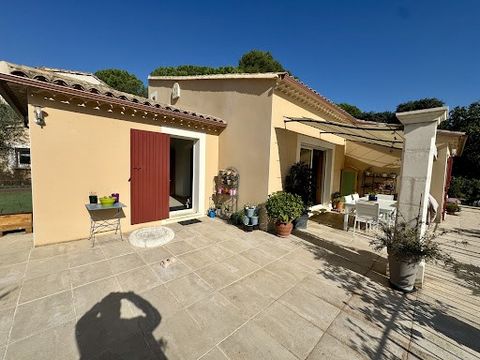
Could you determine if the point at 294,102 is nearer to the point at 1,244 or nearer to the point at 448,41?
the point at 448,41

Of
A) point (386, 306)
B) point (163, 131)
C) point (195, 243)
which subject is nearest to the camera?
point (386, 306)

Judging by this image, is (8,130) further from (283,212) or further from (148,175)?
(283,212)

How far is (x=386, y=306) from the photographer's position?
3.66 metres

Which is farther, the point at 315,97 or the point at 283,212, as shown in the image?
the point at 315,97

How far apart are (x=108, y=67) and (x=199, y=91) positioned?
24.3m

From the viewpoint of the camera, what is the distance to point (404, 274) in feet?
13.4

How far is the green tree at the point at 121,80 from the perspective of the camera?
2556 centimetres

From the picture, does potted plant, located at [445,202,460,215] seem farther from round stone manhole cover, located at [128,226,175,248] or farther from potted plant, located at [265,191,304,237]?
round stone manhole cover, located at [128,226,175,248]

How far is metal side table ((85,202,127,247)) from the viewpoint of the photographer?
20.0 ft

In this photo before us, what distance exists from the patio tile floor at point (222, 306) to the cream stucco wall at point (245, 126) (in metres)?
2.85

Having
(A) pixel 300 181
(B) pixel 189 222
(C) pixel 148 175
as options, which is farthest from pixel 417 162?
(C) pixel 148 175

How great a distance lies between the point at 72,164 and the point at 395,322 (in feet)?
25.7

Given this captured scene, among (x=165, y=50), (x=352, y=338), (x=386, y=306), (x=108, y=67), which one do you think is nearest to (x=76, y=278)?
(x=352, y=338)

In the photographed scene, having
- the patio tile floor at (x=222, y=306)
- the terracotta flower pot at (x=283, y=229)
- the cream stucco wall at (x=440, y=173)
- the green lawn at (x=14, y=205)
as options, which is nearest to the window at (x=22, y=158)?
the green lawn at (x=14, y=205)
